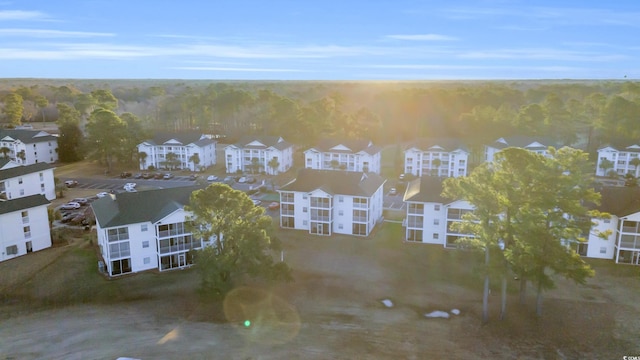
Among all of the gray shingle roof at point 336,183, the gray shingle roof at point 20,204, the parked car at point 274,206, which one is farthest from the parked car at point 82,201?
the gray shingle roof at point 336,183

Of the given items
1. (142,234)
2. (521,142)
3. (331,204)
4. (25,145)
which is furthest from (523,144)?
(25,145)

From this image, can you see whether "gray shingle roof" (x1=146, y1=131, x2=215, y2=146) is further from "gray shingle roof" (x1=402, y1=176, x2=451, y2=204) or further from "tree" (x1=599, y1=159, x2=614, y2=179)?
"tree" (x1=599, y1=159, x2=614, y2=179)

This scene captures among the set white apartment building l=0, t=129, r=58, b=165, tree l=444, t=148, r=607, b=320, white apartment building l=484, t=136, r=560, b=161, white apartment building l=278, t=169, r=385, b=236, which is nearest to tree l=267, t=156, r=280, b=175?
white apartment building l=278, t=169, r=385, b=236

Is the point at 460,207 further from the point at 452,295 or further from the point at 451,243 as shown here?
the point at 452,295

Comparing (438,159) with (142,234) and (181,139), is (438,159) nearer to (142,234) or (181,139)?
(181,139)

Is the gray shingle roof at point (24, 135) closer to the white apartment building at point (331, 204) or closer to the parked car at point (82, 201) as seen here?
the parked car at point (82, 201)

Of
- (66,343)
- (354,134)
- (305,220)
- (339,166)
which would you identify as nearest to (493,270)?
(305,220)
